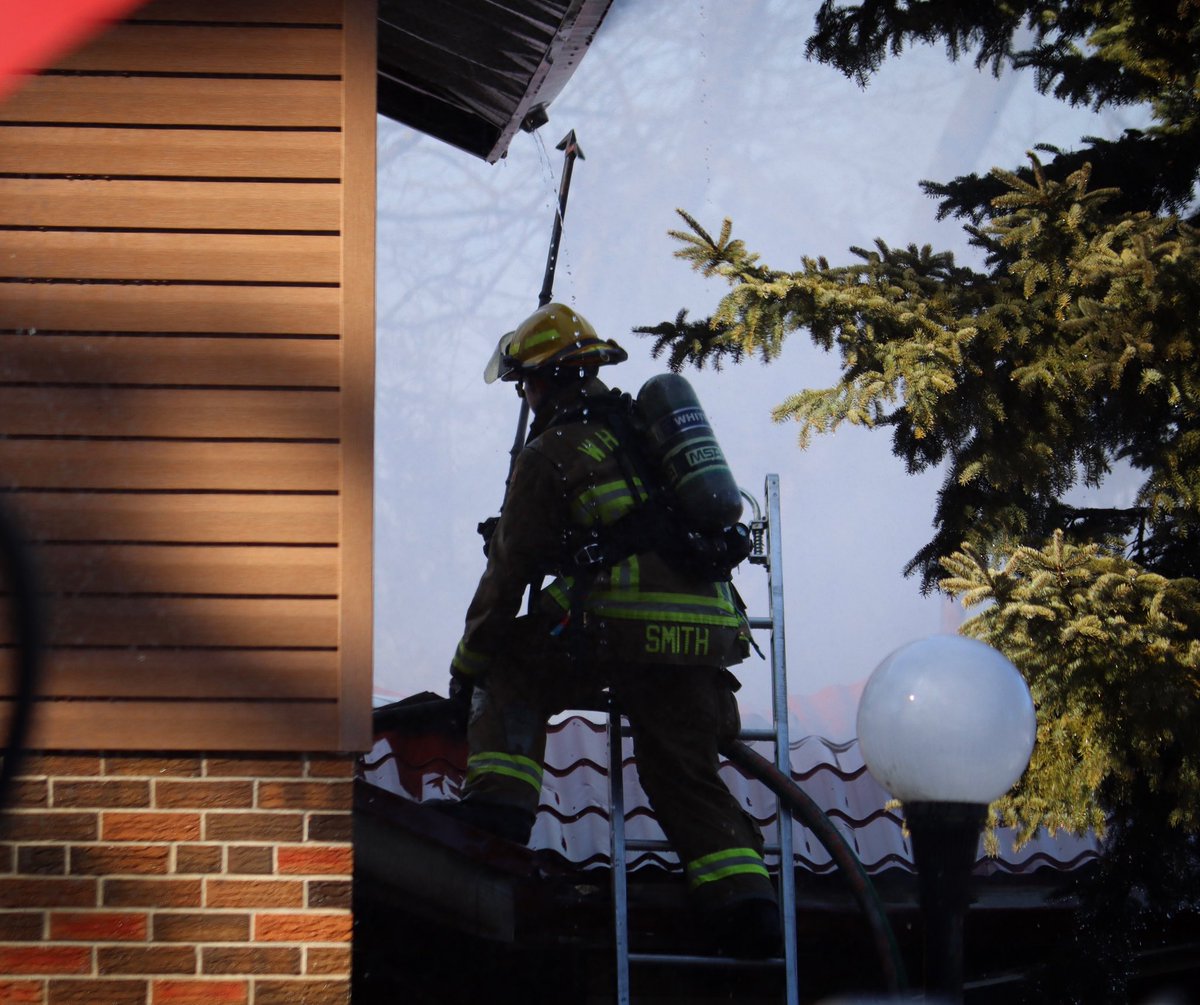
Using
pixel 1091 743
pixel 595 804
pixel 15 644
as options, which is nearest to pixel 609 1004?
pixel 595 804

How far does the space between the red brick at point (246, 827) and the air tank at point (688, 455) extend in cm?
168

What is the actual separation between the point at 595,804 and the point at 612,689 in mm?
918

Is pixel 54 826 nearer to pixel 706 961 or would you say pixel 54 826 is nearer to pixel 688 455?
pixel 706 961

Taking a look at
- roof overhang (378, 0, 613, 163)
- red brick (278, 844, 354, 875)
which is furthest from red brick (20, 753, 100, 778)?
roof overhang (378, 0, 613, 163)

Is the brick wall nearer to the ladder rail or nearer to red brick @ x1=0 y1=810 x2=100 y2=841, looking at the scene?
red brick @ x1=0 y1=810 x2=100 y2=841

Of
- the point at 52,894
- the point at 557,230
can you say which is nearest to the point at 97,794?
the point at 52,894

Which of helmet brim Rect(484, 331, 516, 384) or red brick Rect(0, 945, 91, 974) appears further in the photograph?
helmet brim Rect(484, 331, 516, 384)

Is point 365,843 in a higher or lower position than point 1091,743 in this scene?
lower

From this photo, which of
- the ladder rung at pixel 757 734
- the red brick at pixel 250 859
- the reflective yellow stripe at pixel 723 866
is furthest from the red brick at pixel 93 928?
the ladder rung at pixel 757 734

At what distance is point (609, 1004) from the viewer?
5047 millimetres

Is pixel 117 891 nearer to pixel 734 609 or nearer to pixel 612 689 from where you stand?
pixel 612 689

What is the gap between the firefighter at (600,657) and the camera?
4.33 metres

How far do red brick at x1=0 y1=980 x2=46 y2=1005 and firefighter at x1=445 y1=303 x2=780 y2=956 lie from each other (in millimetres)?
1486

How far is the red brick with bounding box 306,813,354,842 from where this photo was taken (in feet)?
10.4
